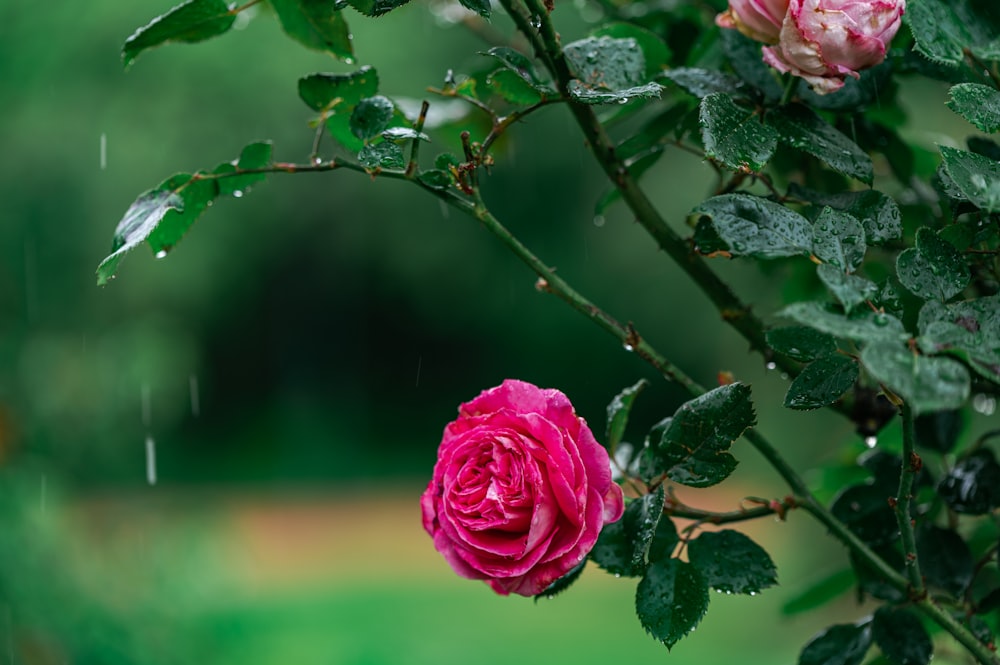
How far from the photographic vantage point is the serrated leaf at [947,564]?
47cm

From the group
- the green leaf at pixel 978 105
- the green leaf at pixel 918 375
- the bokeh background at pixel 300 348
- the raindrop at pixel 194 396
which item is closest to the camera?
the green leaf at pixel 918 375

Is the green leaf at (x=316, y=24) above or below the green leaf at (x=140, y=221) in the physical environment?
above

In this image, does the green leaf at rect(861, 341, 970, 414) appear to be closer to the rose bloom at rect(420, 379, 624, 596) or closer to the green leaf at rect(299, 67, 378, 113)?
the rose bloom at rect(420, 379, 624, 596)

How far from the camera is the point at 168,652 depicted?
1896 mm

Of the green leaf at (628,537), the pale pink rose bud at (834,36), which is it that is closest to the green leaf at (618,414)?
the green leaf at (628,537)

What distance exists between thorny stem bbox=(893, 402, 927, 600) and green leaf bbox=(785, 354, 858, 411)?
0.02m

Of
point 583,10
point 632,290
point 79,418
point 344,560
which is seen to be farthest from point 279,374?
point 583,10

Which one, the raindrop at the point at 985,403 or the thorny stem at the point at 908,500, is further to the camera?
the raindrop at the point at 985,403

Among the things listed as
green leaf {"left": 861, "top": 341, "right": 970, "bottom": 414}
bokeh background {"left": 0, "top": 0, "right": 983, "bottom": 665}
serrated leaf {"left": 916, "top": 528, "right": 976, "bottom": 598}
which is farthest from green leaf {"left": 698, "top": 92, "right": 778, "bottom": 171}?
bokeh background {"left": 0, "top": 0, "right": 983, "bottom": 665}

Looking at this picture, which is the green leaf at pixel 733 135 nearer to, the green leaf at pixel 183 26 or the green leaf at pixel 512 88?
the green leaf at pixel 512 88

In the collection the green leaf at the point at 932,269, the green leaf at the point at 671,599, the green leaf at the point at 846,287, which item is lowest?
the green leaf at the point at 671,599

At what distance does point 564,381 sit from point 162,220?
5.41 metres

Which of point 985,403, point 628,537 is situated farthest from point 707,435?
point 985,403

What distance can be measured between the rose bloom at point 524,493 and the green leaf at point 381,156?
9cm
